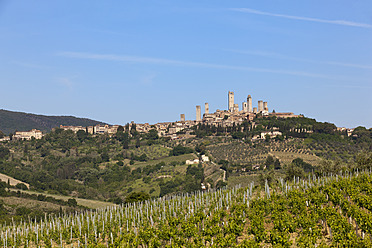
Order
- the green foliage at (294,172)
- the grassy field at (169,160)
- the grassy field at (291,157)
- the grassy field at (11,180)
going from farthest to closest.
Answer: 1. the grassy field at (169,160)
2. the grassy field at (291,157)
3. the grassy field at (11,180)
4. the green foliage at (294,172)

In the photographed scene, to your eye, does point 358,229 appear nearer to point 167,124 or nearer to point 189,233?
point 189,233

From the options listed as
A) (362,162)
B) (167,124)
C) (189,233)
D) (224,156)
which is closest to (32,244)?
(189,233)

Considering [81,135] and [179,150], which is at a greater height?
[81,135]

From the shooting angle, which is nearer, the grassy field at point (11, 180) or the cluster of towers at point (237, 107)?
the grassy field at point (11, 180)

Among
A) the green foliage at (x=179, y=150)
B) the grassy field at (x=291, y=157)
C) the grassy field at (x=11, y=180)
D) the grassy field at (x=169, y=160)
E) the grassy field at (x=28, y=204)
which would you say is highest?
the green foliage at (x=179, y=150)

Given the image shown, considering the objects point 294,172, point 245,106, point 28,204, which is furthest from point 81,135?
point 294,172

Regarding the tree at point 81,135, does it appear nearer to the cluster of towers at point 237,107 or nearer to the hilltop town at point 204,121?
the hilltop town at point 204,121

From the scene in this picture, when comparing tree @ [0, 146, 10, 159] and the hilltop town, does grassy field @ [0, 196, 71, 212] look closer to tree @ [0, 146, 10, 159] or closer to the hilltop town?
tree @ [0, 146, 10, 159]

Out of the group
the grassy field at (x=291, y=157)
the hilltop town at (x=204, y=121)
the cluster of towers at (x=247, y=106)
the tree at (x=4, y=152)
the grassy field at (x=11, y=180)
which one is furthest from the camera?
the cluster of towers at (x=247, y=106)

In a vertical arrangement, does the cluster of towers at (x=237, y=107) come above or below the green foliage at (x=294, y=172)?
above

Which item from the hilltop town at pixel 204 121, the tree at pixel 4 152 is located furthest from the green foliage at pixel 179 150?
the tree at pixel 4 152

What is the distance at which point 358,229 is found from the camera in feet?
71.8

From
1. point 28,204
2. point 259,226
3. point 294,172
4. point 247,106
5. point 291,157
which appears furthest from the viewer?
point 247,106

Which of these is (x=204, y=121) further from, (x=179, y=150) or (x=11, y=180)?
(x=11, y=180)
